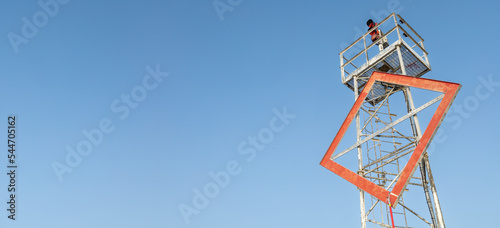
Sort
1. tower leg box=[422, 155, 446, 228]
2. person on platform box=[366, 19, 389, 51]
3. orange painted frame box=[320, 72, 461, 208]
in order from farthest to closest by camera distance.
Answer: person on platform box=[366, 19, 389, 51] → tower leg box=[422, 155, 446, 228] → orange painted frame box=[320, 72, 461, 208]

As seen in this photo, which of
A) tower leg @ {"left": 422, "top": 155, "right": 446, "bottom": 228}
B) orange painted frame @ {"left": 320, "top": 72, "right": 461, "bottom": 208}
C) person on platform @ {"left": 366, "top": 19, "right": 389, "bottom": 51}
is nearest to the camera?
orange painted frame @ {"left": 320, "top": 72, "right": 461, "bottom": 208}

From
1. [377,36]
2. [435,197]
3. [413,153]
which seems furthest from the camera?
[377,36]

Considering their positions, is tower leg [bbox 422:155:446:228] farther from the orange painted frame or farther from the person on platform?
the person on platform

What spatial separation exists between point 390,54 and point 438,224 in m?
6.88

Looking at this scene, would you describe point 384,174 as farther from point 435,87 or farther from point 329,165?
point 435,87

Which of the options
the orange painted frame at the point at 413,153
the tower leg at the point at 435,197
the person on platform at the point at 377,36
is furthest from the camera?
the person on platform at the point at 377,36

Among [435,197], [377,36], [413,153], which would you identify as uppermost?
[377,36]

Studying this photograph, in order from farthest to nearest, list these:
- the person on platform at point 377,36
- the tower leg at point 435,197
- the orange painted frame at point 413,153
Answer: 1. the person on platform at point 377,36
2. the tower leg at point 435,197
3. the orange painted frame at point 413,153

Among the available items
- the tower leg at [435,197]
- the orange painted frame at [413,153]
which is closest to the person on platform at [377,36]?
the orange painted frame at [413,153]

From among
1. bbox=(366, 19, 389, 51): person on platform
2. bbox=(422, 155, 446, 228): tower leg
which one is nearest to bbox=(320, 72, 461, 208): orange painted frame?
bbox=(422, 155, 446, 228): tower leg

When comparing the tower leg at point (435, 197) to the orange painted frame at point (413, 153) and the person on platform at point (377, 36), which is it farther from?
the person on platform at point (377, 36)

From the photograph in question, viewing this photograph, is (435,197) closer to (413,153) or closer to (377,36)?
(413,153)

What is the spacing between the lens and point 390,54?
1331 centimetres

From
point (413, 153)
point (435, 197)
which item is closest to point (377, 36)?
point (413, 153)
